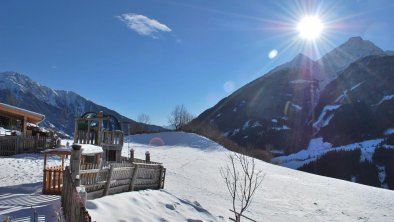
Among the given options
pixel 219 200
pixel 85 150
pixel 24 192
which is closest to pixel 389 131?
pixel 219 200

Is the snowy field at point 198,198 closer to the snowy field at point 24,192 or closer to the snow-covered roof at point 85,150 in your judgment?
the snowy field at point 24,192

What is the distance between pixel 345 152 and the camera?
154000 millimetres

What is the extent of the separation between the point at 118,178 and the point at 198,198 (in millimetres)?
5921

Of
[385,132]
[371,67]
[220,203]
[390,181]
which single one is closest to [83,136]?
[220,203]

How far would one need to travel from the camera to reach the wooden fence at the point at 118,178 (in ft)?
40.7

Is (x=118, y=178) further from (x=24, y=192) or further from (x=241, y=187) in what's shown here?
(x=241, y=187)

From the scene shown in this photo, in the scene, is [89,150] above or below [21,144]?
above

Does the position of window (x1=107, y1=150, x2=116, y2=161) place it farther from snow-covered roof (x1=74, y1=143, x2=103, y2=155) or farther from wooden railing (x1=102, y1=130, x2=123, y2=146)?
snow-covered roof (x1=74, y1=143, x2=103, y2=155)

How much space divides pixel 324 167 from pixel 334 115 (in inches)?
1939

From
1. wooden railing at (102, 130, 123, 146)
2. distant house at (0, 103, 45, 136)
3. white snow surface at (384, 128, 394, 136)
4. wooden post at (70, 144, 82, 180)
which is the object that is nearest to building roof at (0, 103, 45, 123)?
distant house at (0, 103, 45, 136)

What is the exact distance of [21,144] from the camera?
2470 centimetres

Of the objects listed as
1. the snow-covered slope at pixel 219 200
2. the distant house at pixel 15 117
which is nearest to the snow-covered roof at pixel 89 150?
the snow-covered slope at pixel 219 200

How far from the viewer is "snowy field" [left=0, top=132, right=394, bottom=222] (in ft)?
39.2

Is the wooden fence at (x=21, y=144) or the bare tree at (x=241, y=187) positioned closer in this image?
the bare tree at (x=241, y=187)
